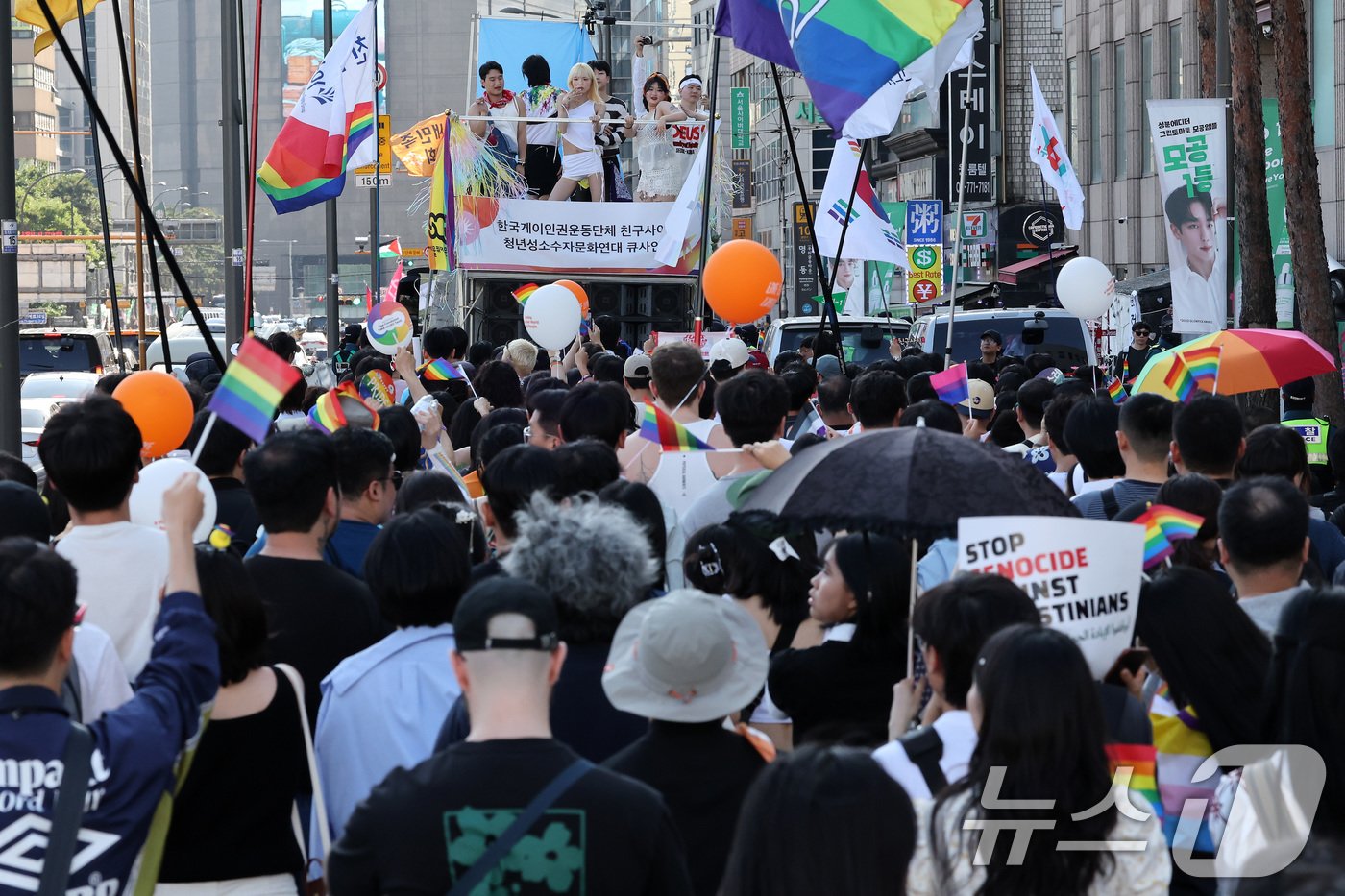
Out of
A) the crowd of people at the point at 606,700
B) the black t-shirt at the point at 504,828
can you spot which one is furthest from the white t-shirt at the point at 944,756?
the black t-shirt at the point at 504,828

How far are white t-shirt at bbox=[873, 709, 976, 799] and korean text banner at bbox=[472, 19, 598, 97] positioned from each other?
2381 centimetres

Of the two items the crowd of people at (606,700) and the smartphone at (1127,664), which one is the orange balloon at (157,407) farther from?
the smartphone at (1127,664)

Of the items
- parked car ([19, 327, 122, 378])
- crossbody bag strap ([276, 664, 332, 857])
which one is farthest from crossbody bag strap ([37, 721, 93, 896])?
parked car ([19, 327, 122, 378])

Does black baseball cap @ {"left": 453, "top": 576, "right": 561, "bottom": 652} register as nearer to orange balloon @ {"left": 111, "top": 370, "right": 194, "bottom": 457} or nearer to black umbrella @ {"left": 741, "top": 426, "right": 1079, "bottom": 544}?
black umbrella @ {"left": 741, "top": 426, "right": 1079, "bottom": 544}

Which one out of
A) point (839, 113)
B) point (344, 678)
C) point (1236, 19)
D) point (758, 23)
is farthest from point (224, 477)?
point (1236, 19)

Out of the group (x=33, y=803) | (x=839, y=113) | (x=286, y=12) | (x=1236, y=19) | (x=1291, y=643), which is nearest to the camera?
(x=33, y=803)

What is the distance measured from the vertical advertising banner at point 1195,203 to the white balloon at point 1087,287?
0.57 metres

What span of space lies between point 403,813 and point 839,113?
8.16 meters

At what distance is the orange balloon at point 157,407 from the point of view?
752cm

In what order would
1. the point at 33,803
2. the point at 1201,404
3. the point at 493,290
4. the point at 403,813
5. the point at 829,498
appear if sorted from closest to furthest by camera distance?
the point at 403,813, the point at 33,803, the point at 829,498, the point at 1201,404, the point at 493,290

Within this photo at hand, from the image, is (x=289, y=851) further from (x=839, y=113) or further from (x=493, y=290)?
(x=493, y=290)

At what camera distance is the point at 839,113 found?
10711mm

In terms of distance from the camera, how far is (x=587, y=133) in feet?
58.4

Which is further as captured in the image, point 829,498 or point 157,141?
point 157,141
